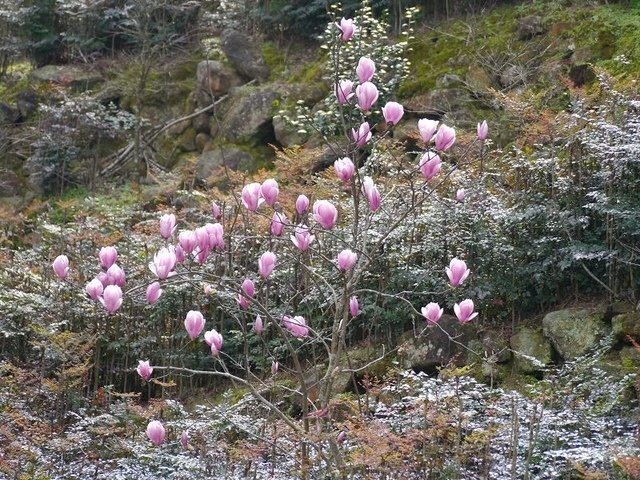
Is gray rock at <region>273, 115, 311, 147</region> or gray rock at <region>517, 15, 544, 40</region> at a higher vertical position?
gray rock at <region>517, 15, 544, 40</region>

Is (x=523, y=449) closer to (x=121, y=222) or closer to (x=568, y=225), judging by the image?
(x=568, y=225)

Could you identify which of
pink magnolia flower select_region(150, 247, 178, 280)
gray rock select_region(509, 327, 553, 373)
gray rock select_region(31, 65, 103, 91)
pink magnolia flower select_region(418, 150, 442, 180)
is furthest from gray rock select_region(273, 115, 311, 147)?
pink magnolia flower select_region(150, 247, 178, 280)

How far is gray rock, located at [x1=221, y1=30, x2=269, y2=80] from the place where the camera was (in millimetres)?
12664

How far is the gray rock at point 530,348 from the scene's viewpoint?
475 centimetres

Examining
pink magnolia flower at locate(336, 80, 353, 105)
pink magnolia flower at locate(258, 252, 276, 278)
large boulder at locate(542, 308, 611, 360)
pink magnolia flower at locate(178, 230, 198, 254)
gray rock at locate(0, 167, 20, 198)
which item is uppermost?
pink magnolia flower at locate(336, 80, 353, 105)

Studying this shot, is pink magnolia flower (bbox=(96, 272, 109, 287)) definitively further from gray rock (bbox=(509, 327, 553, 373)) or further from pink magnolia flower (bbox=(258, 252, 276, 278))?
gray rock (bbox=(509, 327, 553, 373))

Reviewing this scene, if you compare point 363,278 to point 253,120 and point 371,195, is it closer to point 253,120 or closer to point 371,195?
point 371,195

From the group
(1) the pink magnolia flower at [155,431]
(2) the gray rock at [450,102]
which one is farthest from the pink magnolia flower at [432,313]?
(2) the gray rock at [450,102]

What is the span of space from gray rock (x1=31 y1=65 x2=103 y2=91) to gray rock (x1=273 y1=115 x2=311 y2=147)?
5.10 meters

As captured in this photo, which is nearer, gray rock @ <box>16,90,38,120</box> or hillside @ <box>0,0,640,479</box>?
hillside @ <box>0,0,640,479</box>

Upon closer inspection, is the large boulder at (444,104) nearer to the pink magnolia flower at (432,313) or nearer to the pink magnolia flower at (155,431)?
the pink magnolia flower at (432,313)

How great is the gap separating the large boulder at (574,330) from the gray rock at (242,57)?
28.7 ft

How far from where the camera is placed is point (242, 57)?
12.7 meters

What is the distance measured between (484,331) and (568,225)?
88cm
